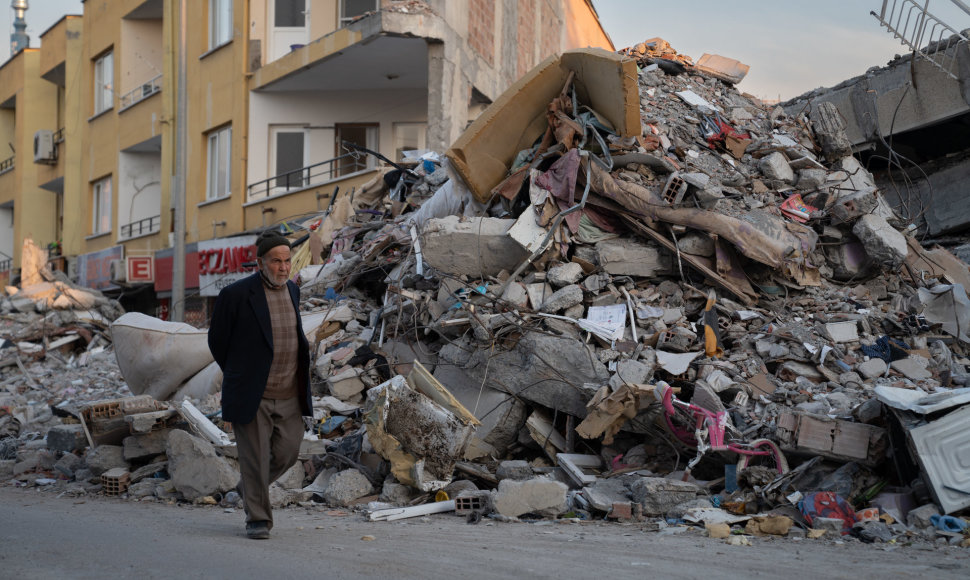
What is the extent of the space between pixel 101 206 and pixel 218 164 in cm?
717

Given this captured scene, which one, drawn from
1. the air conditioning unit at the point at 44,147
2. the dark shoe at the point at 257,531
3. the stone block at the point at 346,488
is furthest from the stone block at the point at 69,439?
the air conditioning unit at the point at 44,147

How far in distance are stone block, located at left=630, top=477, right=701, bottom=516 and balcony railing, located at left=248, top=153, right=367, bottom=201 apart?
11.9m

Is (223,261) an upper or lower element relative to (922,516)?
upper

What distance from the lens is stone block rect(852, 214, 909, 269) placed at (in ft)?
26.1

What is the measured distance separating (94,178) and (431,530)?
21984 millimetres

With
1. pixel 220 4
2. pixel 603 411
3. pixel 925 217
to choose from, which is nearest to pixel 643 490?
pixel 603 411

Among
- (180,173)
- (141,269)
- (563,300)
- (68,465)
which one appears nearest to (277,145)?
(180,173)

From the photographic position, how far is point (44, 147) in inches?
1014

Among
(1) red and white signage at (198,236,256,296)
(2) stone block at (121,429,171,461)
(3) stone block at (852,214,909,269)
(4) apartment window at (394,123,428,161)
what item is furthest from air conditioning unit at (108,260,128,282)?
(3) stone block at (852,214,909,269)

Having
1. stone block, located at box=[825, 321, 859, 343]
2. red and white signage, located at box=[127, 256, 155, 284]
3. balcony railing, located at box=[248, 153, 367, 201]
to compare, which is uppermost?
balcony railing, located at box=[248, 153, 367, 201]

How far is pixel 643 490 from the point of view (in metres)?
5.23

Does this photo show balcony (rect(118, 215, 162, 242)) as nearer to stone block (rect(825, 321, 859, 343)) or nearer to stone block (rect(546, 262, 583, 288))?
stone block (rect(546, 262, 583, 288))

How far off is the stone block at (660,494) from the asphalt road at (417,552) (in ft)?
0.75

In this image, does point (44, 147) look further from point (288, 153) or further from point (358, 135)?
point (358, 135)
